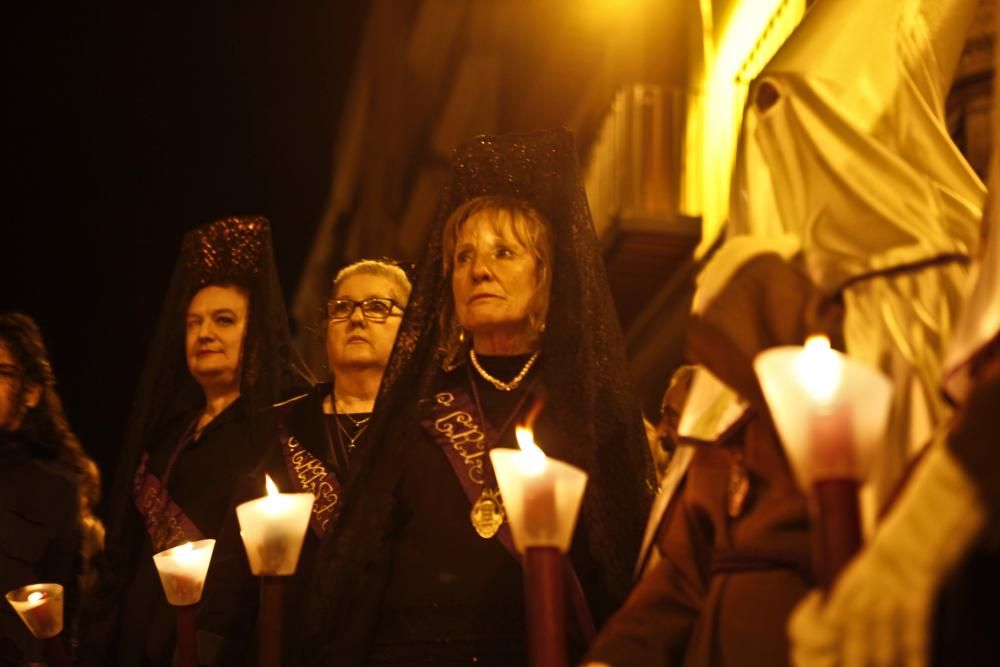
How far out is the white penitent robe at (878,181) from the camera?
2869 mm

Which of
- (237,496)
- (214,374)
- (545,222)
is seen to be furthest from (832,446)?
(214,374)

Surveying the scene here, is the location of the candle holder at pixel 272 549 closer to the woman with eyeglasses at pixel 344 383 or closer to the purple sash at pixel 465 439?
the purple sash at pixel 465 439

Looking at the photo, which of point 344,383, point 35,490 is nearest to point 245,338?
point 344,383

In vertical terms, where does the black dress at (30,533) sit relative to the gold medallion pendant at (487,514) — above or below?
below

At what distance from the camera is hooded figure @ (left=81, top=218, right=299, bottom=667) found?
4773 mm

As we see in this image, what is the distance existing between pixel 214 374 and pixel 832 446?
3.63m

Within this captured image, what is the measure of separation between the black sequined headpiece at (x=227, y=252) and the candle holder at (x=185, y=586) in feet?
6.95

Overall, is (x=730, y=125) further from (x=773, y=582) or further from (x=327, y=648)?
(x=773, y=582)

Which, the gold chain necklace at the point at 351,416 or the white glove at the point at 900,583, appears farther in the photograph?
the gold chain necklace at the point at 351,416

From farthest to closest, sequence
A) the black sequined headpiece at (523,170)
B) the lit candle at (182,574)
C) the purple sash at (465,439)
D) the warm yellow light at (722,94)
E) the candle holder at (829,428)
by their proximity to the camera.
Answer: the warm yellow light at (722,94) → the black sequined headpiece at (523,170) → the purple sash at (465,439) → the lit candle at (182,574) → the candle holder at (829,428)

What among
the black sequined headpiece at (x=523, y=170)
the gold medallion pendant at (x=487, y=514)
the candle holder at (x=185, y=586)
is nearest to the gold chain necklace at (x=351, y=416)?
the black sequined headpiece at (x=523, y=170)

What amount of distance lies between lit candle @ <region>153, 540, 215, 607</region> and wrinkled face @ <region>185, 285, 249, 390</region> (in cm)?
187

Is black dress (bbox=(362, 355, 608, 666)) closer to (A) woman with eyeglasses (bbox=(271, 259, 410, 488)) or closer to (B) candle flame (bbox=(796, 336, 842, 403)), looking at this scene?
(A) woman with eyeglasses (bbox=(271, 259, 410, 488))

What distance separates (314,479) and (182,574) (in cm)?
137
